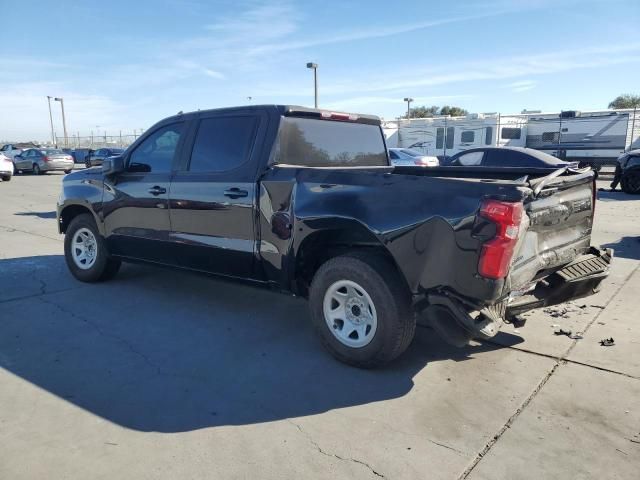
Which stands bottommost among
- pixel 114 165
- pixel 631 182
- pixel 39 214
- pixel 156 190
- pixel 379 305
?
pixel 39 214

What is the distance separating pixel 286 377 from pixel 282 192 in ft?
4.71

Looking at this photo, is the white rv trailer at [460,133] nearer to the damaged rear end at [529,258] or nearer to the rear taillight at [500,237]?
the damaged rear end at [529,258]

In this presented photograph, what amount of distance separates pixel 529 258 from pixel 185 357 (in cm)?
270

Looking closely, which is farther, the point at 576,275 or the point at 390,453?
the point at 576,275

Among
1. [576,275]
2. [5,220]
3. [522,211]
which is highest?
[522,211]

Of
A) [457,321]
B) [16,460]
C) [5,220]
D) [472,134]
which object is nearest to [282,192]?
Result: [457,321]

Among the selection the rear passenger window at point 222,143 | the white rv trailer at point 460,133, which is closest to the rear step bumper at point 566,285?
the rear passenger window at point 222,143

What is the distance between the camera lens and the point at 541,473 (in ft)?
8.67

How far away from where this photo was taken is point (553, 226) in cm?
371

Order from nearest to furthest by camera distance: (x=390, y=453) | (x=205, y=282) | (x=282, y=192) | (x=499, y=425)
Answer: (x=390, y=453)
(x=499, y=425)
(x=282, y=192)
(x=205, y=282)

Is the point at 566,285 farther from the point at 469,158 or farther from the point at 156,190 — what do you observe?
the point at 469,158

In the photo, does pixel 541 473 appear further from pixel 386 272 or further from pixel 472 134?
pixel 472 134

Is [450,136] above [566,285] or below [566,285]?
above

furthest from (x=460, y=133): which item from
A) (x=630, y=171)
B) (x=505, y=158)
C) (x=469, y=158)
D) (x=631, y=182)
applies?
(x=505, y=158)
